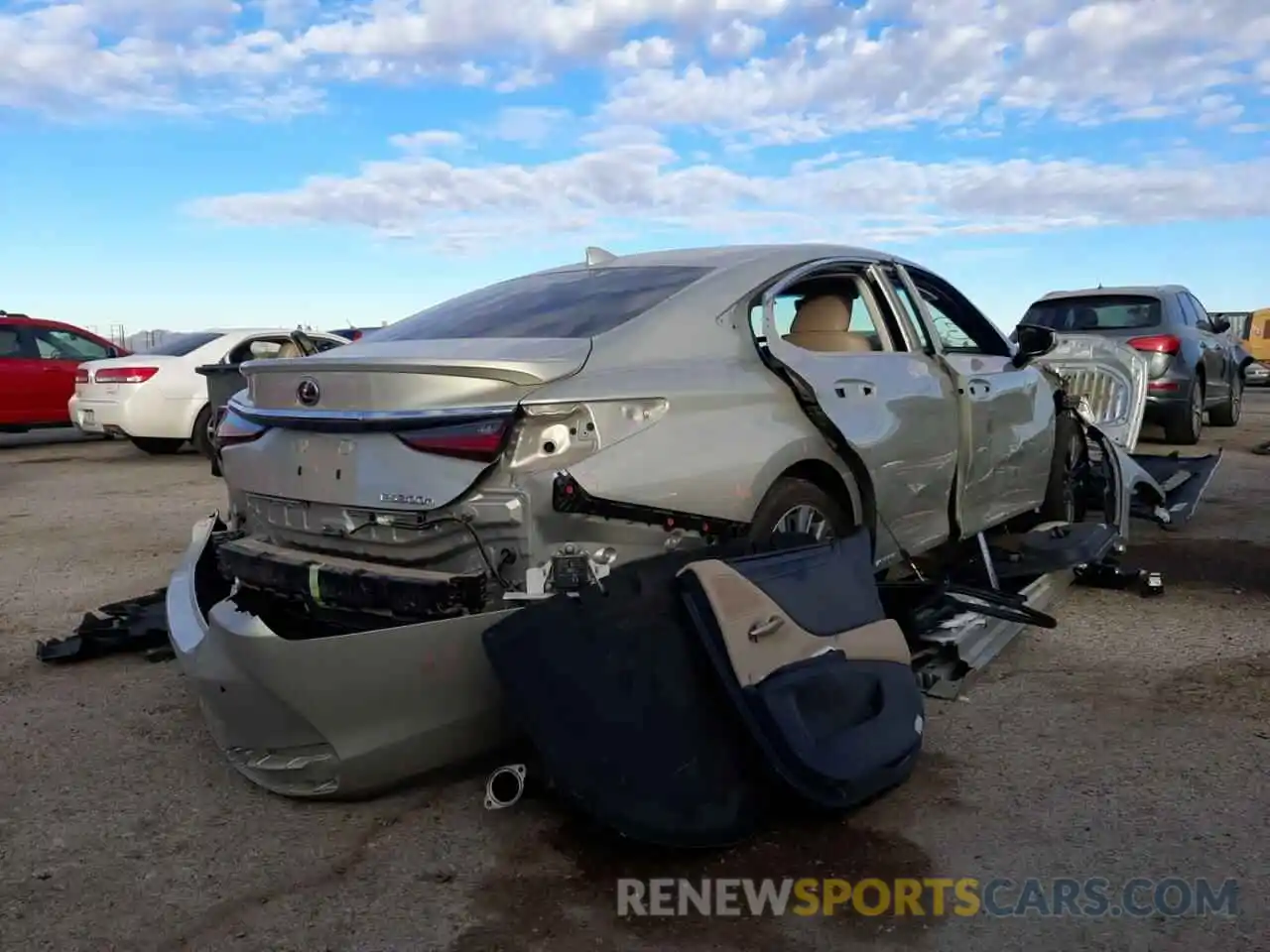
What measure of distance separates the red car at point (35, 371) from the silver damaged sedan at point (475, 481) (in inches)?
422

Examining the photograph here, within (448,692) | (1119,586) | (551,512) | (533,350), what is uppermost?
(533,350)

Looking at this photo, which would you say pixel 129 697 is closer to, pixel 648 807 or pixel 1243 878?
pixel 648 807

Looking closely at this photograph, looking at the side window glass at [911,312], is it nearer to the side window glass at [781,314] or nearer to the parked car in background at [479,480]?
the parked car in background at [479,480]

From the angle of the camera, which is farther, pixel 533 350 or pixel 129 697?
pixel 129 697

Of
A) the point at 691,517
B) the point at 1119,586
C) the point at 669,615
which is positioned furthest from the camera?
the point at 1119,586

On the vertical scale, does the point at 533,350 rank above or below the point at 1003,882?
above

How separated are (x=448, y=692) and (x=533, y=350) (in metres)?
1.00

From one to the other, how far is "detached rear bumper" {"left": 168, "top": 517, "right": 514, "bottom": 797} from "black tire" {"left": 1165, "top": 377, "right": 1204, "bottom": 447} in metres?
9.89

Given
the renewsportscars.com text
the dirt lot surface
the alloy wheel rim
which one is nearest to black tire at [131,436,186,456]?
the dirt lot surface

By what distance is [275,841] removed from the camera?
113 inches

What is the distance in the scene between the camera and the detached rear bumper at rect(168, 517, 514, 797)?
2.69 metres

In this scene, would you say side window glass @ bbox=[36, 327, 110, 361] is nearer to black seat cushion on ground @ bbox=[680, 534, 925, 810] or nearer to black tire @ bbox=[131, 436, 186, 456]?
black tire @ bbox=[131, 436, 186, 456]

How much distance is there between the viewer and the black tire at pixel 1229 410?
12863 mm

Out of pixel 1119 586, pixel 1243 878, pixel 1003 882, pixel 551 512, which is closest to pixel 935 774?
pixel 1003 882
